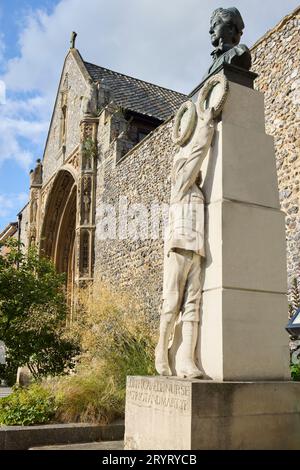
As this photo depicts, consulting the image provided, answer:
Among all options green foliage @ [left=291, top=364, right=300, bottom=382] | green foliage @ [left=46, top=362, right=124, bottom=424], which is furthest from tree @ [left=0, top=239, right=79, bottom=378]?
green foliage @ [left=291, top=364, right=300, bottom=382]

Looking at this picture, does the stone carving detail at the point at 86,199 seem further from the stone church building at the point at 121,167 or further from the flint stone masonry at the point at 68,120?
the flint stone masonry at the point at 68,120

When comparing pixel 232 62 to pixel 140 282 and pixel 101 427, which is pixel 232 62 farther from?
pixel 140 282

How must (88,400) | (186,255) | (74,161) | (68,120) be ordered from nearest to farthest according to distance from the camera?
(186,255)
(88,400)
(74,161)
(68,120)

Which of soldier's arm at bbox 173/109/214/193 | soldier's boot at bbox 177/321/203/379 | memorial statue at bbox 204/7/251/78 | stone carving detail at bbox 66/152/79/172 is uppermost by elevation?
stone carving detail at bbox 66/152/79/172

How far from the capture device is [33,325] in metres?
11.7

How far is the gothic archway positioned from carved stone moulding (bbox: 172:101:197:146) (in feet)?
58.9

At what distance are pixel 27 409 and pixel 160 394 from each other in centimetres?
275

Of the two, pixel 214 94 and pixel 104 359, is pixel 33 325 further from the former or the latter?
pixel 214 94

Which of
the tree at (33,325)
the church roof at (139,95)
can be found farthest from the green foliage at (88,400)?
the church roof at (139,95)

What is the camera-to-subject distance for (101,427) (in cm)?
562

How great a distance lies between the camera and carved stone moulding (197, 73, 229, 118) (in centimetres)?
414

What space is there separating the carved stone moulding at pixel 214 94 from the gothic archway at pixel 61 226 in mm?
18286

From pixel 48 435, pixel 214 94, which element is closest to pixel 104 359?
pixel 48 435

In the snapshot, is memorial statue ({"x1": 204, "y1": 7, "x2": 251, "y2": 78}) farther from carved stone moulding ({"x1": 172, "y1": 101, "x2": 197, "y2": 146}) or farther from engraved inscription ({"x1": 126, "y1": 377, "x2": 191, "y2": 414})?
engraved inscription ({"x1": 126, "y1": 377, "x2": 191, "y2": 414})
